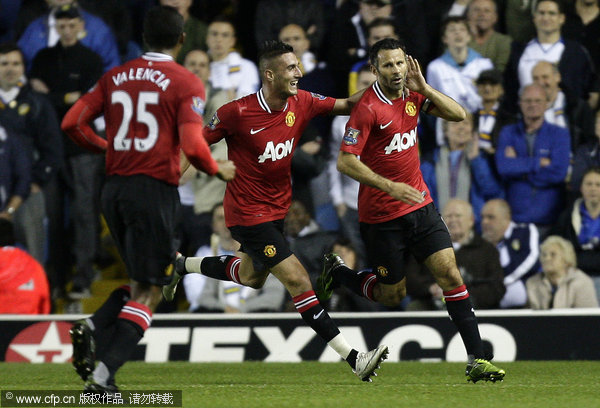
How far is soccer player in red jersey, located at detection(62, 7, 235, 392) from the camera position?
21.9ft

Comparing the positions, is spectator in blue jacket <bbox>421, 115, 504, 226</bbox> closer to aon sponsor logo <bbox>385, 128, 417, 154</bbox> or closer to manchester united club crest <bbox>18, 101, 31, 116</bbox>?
aon sponsor logo <bbox>385, 128, 417, 154</bbox>

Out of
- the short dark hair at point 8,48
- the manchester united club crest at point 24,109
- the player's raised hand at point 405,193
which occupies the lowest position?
the manchester united club crest at point 24,109

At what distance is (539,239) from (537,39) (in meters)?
2.11

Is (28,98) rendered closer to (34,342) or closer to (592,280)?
(34,342)

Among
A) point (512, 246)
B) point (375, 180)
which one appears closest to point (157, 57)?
point (375, 180)

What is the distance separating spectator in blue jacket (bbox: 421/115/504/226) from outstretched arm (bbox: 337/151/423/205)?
3498 millimetres

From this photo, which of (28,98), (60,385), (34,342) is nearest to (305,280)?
(60,385)

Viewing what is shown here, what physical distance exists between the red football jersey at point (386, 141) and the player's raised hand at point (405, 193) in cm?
45

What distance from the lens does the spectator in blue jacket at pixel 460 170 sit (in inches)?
449

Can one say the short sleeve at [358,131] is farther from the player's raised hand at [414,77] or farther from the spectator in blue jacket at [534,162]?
the spectator in blue jacket at [534,162]

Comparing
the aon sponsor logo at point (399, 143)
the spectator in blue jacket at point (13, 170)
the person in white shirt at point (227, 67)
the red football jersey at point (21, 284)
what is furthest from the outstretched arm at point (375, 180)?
the spectator in blue jacket at point (13, 170)

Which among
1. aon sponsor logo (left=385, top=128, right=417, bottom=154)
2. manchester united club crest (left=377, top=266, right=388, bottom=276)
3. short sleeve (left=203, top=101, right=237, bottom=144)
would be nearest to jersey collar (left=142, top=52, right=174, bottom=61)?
short sleeve (left=203, top=101, right=237, bottom=144)

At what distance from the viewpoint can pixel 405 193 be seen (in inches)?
303

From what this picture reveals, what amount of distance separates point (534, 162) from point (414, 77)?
148 inches
